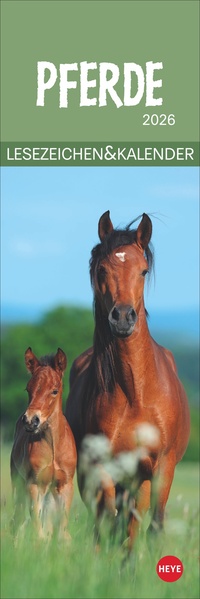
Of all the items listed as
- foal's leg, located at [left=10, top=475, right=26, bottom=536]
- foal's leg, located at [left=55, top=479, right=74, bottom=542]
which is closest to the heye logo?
foal's leg, located at [left=55, top=479, right=74, bottom=542]

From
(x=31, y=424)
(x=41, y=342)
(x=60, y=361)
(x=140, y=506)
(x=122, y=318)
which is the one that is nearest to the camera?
(x=122, y=318)

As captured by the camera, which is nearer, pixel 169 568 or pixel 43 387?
pixel 43 387

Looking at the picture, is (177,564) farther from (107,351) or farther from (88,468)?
(107,351)

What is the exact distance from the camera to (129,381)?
6.08m

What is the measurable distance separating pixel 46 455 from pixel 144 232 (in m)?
1.49

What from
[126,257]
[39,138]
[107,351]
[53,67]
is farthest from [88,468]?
[53,67]

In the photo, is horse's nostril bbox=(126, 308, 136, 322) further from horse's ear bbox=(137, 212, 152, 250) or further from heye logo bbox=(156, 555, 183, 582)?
heye logo bbox=(156, 555, 183, 582)

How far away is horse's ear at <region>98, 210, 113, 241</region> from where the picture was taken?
19.7ft

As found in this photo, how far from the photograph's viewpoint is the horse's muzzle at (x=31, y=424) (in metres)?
5.63

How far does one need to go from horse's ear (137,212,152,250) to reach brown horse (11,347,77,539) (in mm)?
836

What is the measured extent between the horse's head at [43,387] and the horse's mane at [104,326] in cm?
30

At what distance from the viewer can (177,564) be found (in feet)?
19.5

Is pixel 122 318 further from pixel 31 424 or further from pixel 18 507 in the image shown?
pixel 18 507

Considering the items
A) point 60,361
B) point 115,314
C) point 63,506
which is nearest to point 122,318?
point 115,314
